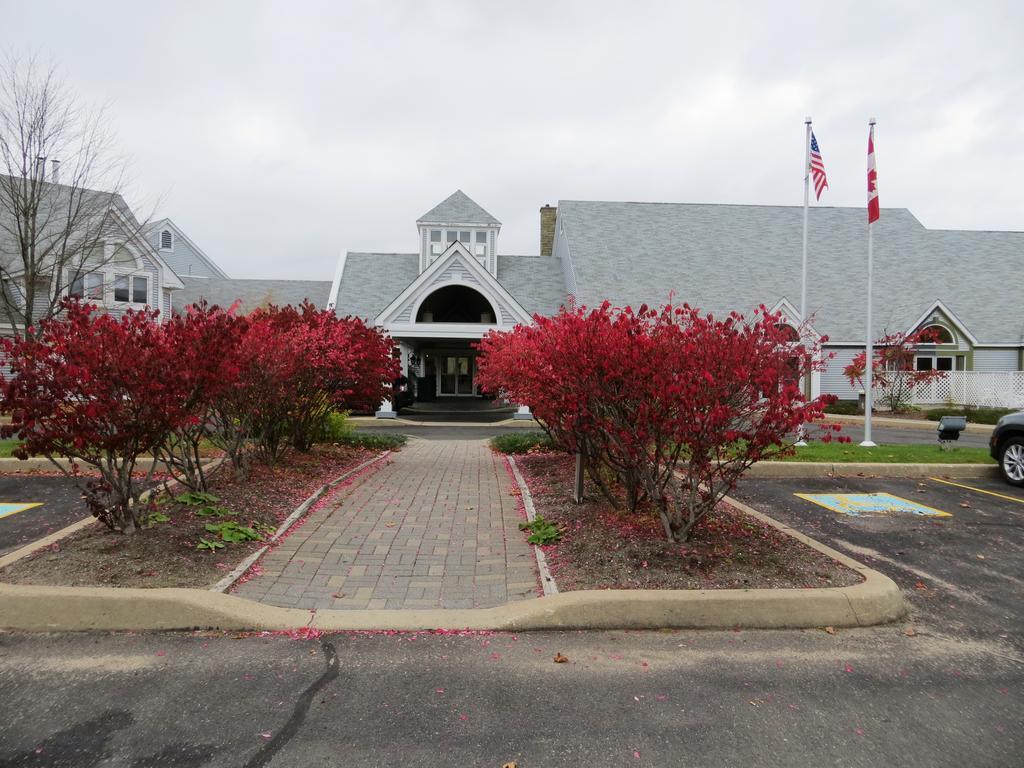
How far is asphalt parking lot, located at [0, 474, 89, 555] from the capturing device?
6137 millimetres

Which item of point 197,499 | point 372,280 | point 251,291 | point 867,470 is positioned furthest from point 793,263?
point 251,291

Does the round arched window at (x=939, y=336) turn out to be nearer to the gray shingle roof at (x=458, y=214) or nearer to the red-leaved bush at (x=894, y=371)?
the red-leaved bush at (x=894, y=371)

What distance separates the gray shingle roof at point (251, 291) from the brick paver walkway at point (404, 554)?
28646mm

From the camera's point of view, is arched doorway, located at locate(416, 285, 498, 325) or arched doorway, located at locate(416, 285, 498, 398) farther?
arched doorway, located at locate(416, 285, 498, 398)

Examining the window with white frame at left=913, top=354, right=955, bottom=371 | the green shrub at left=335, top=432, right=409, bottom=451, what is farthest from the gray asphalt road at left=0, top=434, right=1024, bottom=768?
the window with white frame at left=913, top=354, right=955, bottom=371

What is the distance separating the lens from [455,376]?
3256 centimetres

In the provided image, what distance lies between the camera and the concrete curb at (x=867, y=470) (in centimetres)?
965

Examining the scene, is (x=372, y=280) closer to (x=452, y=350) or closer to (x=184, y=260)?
(x=452, y=350)

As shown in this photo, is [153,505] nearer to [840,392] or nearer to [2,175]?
[2,175]

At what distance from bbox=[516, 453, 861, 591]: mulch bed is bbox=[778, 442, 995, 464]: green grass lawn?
17.0ft

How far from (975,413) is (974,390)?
4.04 meters

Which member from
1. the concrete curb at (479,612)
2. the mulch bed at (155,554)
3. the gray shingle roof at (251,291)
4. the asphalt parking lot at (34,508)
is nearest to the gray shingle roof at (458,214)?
the gray shingle roof at (251,291)

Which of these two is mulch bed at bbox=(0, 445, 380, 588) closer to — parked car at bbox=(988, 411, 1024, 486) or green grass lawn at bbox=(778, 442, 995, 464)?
green grass lawn at bbox=(778, 442, 995, 464)

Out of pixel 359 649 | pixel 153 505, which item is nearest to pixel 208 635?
pixel 359 649
